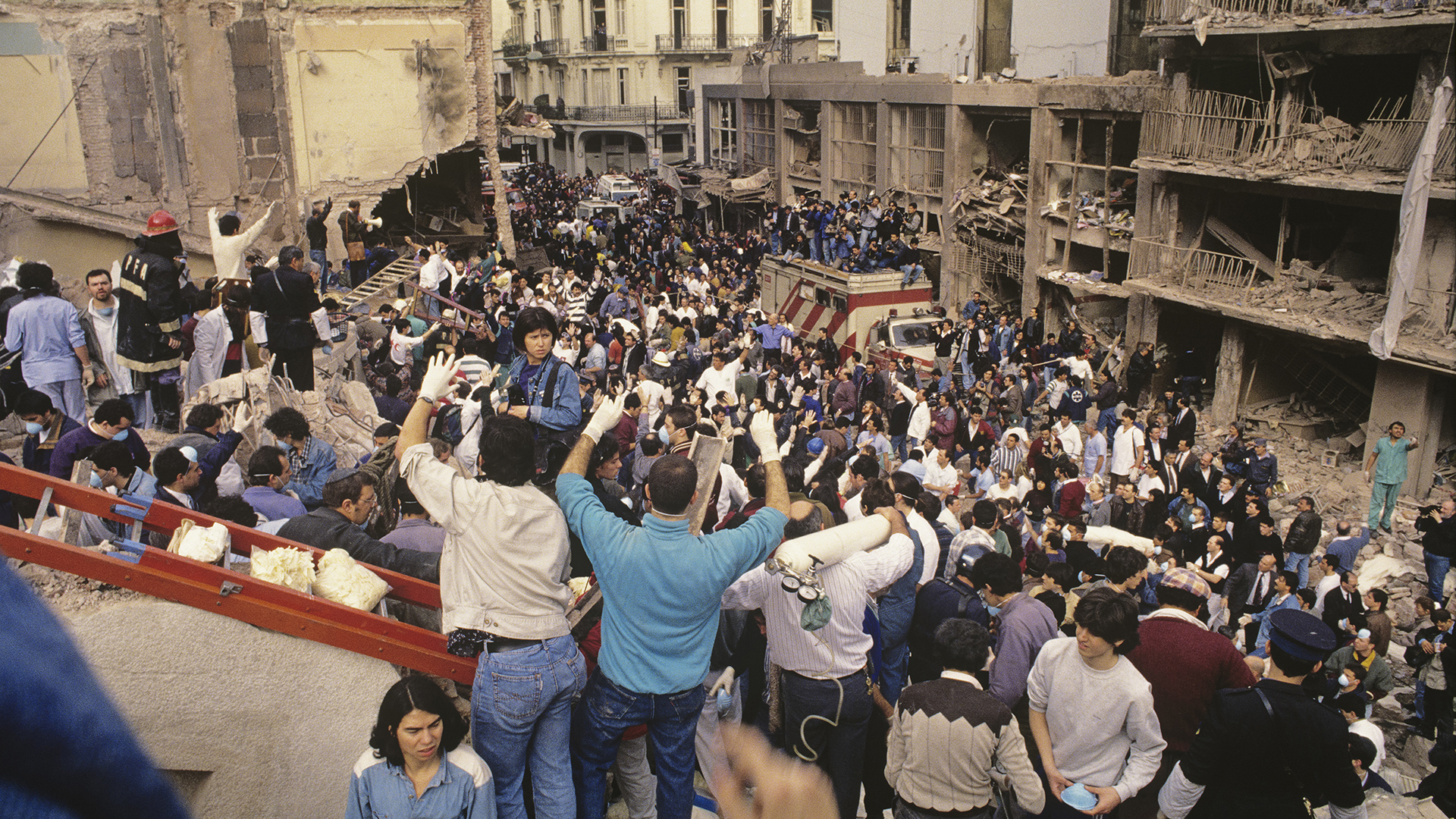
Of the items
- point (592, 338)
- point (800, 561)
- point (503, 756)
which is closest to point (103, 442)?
point (503, 756)

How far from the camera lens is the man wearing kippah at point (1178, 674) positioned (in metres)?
4.70

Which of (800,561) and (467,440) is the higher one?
(800,561)

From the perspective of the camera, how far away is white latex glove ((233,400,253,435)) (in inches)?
326

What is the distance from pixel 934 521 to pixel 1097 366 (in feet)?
45.3

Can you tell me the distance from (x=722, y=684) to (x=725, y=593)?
2.00 feet

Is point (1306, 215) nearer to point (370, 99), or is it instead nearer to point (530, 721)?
point (370, 99)

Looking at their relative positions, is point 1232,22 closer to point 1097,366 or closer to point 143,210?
point 1097,366

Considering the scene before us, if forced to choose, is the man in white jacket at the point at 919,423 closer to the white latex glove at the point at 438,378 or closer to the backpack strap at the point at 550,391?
the backpack strap at the point at 550,391


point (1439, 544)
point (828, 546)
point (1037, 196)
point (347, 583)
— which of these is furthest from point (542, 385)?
point (1037, 196)

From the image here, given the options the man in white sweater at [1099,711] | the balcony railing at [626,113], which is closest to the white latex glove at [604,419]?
the man in white sweater at [1099,711]

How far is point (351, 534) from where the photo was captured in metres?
5.22

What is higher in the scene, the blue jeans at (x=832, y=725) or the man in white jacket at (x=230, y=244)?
the man in white jacket at (x=230, y=244)

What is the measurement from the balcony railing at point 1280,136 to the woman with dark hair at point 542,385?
1440cm

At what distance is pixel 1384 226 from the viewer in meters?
17.8
